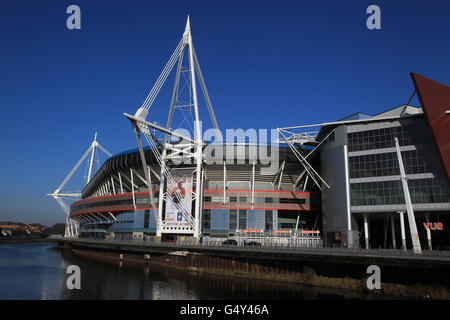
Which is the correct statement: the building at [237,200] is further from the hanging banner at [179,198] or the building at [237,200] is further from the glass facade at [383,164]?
the glass facade at [383,164]

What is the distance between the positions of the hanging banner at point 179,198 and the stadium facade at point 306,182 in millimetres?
168

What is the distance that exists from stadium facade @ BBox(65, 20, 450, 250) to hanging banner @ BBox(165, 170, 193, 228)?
0.17 metres

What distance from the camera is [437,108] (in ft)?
129

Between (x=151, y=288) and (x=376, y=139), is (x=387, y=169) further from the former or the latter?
(x=151, y=288)

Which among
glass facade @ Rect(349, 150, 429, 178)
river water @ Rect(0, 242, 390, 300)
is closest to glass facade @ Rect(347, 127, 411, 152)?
glass facade @ Rect(349, 150, 429, 178)

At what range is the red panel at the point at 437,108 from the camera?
125 ft

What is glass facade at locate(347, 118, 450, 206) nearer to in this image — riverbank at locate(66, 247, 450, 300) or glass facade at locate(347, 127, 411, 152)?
glass facade at locate(347, 127, 411, 152)

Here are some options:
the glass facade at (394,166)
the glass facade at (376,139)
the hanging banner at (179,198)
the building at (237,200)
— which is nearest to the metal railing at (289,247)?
the hanging banner at (179,198)

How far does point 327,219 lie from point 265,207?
1344 cm

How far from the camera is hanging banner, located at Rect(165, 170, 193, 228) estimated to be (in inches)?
2117
